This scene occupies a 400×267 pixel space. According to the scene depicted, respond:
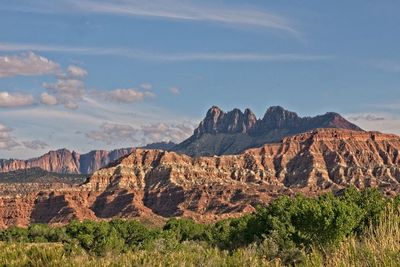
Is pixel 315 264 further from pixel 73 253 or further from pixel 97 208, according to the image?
pixel 97 208

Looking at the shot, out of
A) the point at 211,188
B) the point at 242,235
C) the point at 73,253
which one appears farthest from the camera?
the point at 211,188

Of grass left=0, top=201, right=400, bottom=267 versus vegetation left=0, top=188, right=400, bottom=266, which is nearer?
grass left=0, top=201, right=400, bottom=267

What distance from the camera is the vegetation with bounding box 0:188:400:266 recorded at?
41.6 feet

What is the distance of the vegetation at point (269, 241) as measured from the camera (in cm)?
1268

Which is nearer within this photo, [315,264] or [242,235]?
[315,264]

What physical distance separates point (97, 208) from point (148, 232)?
112452 mm

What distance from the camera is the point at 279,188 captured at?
18875 cm

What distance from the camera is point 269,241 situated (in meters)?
28.8

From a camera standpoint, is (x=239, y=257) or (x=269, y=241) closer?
(x=239, y=257)

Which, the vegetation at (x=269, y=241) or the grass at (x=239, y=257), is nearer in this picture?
the grass at (x=239, y=257)

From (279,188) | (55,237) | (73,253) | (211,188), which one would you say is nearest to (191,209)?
(211,188)

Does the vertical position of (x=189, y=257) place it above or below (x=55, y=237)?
above

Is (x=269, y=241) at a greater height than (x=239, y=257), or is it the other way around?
(x=239, y=257)

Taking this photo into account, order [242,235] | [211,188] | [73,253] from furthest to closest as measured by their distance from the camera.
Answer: [211,188], [242,235], [73,253]
